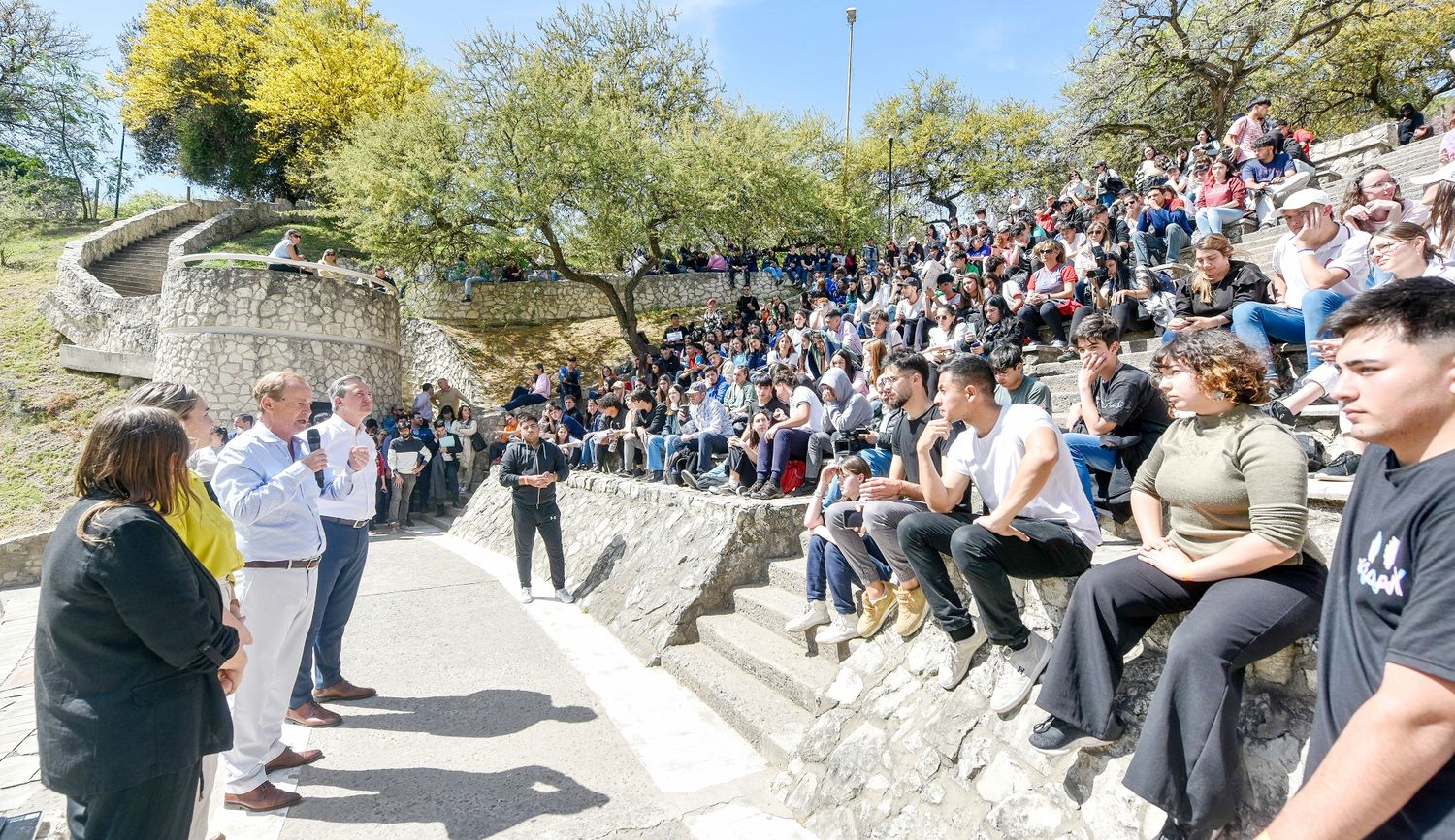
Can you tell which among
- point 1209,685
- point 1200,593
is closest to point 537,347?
point 1200,593

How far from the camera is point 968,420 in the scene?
310 centimetres

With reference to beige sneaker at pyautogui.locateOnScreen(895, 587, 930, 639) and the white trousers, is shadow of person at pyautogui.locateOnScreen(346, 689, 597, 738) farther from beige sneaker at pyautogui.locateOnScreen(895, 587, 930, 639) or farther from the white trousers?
beige sneaker at pyautogui.locateOnScreen(895, 587, 930, 639)

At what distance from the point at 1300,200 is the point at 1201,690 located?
4.13 meters

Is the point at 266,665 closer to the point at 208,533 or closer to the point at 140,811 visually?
the point at 208,533

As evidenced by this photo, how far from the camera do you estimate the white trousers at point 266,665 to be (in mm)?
3326

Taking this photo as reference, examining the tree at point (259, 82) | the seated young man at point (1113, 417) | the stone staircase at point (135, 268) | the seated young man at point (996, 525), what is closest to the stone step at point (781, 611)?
the seated young man at point (996, 525)

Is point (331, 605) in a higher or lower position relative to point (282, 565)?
lower

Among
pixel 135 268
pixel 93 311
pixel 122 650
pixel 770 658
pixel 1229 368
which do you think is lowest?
pixel 770 658

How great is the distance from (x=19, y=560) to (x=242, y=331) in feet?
20.0

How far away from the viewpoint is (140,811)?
2062mm

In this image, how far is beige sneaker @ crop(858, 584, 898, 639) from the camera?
371cm

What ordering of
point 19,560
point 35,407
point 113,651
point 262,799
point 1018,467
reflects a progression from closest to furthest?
point 113,651, point 1018,467, point 262,799, point 19,560, point 35,407

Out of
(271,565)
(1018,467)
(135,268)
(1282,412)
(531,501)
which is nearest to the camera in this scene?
(1018,467)

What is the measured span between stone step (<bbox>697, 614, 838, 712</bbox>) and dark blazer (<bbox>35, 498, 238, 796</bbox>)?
8.82 feet
